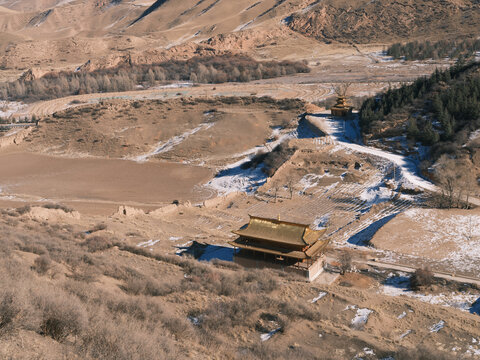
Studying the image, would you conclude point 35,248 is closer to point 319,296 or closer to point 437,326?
point 319,296

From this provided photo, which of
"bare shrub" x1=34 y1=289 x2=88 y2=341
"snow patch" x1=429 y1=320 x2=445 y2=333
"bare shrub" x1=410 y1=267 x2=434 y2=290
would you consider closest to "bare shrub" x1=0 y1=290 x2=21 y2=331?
"bare shrub" x1=34 y1=289 x2=88 y2=341

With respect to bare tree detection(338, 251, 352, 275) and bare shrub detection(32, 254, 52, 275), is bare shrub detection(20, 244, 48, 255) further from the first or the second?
bare tree detection(338, 251, 352, 275)

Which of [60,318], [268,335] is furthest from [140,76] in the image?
[60,318]

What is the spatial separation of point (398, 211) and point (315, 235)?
1205 cm

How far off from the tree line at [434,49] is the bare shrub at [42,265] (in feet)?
301

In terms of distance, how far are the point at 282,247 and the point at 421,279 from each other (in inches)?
258

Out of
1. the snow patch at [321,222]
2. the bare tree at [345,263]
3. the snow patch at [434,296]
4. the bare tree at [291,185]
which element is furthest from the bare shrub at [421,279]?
the bare tree at [291,185]

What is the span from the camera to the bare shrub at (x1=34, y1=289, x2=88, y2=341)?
35.9 feet

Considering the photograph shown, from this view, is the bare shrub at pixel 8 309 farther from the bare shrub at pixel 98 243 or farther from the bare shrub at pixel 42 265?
the bare shrub at pixel 98 243

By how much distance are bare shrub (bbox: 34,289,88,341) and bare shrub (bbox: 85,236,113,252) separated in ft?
37.9

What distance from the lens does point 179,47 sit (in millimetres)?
126125

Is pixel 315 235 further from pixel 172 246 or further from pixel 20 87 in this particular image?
pixel 20 87

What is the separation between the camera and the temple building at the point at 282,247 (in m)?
23.8

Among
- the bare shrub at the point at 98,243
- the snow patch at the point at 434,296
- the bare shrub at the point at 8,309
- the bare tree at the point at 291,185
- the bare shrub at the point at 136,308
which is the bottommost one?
the bare tree at the point at 291,185
